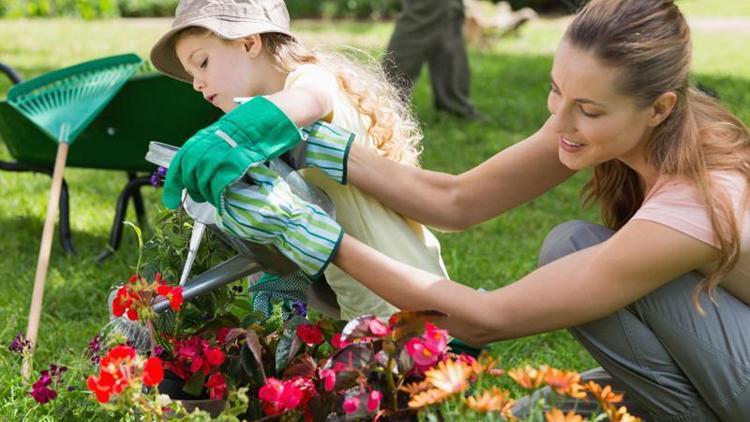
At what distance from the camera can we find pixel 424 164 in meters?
5.25

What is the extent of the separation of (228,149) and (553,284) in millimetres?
641

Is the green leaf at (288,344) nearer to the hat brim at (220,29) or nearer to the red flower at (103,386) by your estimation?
the red flower at (103,386)

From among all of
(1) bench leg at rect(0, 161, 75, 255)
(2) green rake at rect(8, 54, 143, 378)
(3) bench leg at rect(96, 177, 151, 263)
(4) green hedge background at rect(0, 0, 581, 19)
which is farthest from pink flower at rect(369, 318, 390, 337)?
(4) green hedge background at rect(0, 0, 581, 19)

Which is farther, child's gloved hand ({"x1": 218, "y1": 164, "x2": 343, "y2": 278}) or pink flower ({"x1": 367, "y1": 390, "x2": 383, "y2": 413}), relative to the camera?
child's gloved hand ({"x1": 218, "y1": 164, "x2": 343, "y2": 278})

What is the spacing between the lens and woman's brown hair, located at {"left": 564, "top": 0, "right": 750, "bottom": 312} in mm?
1942

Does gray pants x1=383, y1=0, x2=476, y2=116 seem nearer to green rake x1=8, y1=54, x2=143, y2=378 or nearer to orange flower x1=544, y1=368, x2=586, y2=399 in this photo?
green rake x1=8, y1=54, x2=143, y2=378

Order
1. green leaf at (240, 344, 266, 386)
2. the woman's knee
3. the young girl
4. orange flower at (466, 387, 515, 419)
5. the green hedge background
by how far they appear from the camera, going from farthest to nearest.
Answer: the green hedge background → the young girl → the woman's knee → green leaf at (240, 344, 266, 386) → orange flower at (466, 387, 515, 419)

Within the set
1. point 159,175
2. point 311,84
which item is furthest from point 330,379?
point 159,175

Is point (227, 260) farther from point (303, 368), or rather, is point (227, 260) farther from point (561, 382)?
point (561, 382)

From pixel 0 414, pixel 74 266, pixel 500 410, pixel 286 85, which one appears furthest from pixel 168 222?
pixel 74 266

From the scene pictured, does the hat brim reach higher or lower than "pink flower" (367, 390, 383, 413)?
higher

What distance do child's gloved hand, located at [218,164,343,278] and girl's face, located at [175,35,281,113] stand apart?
0.42 metres

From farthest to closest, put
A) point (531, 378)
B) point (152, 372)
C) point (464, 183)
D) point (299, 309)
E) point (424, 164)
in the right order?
point (424, 164), point (464, 183), point (299, 309), point (152, 372), point (531, 378)

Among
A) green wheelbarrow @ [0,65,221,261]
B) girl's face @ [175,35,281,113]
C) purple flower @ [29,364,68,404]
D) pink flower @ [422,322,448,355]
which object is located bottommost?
green wheelbarrow @ [0,65,221,261]
